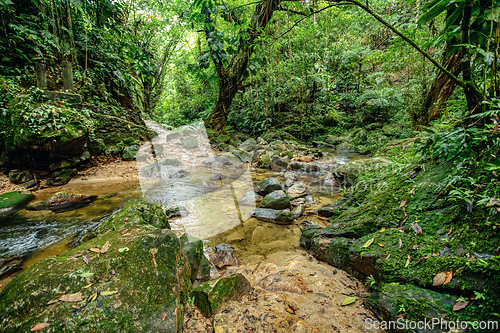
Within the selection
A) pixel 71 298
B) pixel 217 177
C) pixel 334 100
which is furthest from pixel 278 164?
pixel 334 100

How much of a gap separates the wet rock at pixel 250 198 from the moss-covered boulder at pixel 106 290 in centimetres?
282

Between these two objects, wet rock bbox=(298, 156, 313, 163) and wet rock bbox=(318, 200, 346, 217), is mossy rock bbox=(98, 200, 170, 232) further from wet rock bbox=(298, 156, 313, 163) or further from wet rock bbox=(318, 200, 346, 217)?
wet rock bbox=(298, 156, 313, 163)

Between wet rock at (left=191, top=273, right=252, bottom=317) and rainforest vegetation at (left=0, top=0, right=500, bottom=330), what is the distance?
3.64 ft

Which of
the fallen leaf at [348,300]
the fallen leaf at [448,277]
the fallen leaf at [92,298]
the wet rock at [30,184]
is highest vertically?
the wet rock at [30,184]

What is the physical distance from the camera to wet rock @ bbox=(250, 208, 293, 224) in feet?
11.7

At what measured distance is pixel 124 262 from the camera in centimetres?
153

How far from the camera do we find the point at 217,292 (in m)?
1.65

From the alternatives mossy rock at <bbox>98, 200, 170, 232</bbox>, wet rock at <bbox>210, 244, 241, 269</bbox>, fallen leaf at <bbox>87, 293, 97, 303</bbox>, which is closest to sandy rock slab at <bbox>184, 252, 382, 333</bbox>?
wet rock at <bbox>210, 244, 241, 269</bbox>

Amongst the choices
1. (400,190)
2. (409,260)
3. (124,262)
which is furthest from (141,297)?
(400,190)

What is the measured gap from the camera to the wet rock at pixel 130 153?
272 inches

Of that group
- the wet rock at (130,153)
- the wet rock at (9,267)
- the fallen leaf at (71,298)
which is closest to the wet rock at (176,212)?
the wet rock at (9,267)

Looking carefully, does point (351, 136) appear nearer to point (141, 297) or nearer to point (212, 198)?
point (212, 198)

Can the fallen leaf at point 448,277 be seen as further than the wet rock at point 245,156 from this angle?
No

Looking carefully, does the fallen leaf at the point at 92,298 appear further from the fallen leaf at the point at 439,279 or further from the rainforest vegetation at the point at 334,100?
the fallen leaf at the point at 439,279
